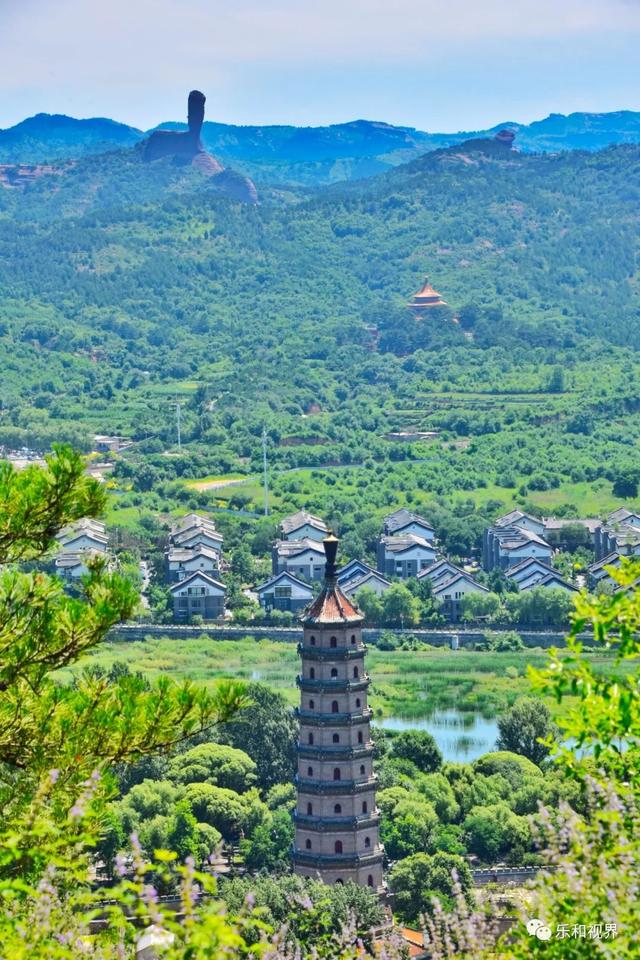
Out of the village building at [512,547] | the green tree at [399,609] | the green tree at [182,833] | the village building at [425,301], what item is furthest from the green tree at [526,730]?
the village building at [425,301]

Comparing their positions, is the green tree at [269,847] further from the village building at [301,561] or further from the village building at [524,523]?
the village building at [524,523]

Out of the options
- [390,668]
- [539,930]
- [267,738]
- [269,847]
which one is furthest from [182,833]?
[539,930]

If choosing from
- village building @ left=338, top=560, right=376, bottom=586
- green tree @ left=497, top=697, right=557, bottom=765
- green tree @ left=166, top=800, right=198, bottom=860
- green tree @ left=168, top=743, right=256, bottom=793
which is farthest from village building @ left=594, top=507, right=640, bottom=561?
green tree @ left=166, top=800, right=198, bottom=860

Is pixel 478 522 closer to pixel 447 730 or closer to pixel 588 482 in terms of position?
pixel 588 482

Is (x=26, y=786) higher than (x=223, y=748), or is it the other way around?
(x=26, y=786)

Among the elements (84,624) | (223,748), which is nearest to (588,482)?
(223,748)

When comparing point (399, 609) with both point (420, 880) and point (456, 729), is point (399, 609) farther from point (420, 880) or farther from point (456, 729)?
point (420, 880)
